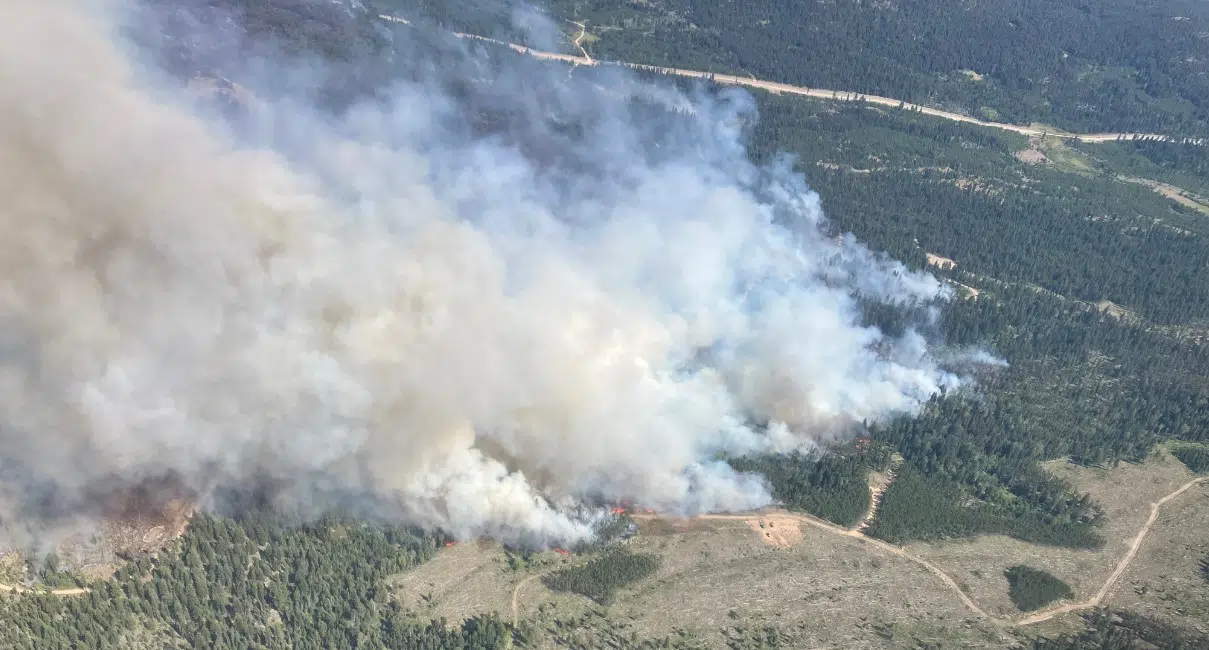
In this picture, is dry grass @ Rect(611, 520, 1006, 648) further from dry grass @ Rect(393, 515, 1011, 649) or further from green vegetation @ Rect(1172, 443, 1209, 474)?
green vegetation @ Rect(1172, 443, 1209, 474)

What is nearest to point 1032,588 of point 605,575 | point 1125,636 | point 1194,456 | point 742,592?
point 1125,636

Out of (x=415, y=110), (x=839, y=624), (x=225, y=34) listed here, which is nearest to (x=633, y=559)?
(x=839, y=624)

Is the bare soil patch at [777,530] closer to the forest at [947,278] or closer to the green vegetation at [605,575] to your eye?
the forest at [947,278]

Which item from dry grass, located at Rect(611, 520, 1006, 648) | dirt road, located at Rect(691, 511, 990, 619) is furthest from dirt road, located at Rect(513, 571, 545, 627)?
dirt road, located at Rect(691, 511, 990, 619)

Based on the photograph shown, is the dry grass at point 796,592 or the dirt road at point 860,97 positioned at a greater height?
the dirt road at point 860,97

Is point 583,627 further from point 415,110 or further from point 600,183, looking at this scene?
point 415,110

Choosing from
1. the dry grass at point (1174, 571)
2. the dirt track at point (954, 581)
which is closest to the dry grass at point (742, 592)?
the dirt track at point (954, 581)

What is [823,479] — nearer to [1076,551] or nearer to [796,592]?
[796,592]
